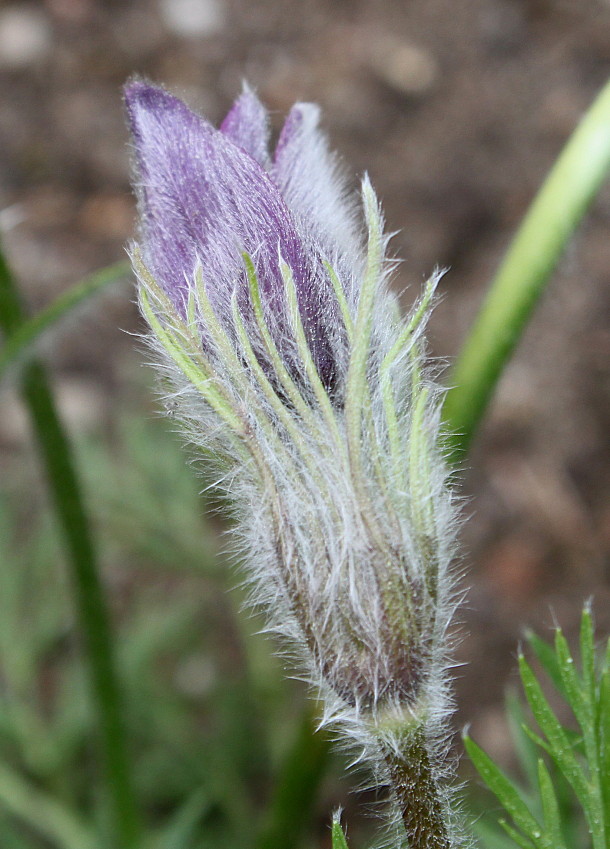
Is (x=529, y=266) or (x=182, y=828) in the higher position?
(x=529, y=266)

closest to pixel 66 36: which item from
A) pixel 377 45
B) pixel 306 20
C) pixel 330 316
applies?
pixel 306 20

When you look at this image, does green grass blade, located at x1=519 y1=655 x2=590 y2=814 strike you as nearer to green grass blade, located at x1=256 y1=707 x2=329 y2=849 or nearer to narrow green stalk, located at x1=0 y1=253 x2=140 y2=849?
green grass blade, located at x1=256 y1=707 x2=329 y2=849

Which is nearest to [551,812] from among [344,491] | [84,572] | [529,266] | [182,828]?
[344,491]

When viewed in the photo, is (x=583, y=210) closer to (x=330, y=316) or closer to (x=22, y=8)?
(x=330, y=316)

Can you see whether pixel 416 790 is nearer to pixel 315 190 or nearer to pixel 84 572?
pixel 315 190

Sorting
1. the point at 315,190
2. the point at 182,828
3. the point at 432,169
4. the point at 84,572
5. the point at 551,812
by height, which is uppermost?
the point at 432,169

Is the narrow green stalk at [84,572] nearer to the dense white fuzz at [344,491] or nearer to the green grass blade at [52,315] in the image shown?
the green grass blade at [52,315]

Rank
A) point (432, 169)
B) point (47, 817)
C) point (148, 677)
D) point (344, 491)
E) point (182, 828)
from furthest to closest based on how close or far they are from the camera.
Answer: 1. point (432, 169)
2. point (148, 677)
3. point (47, 817)
4. point (182, 828)
5. point (344, 491)
